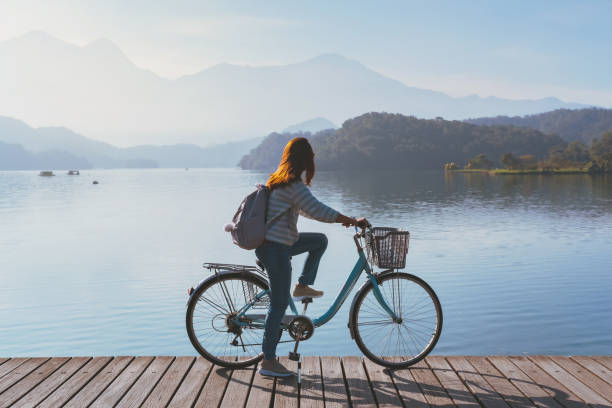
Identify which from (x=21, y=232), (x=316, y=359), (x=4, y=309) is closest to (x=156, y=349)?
(x=4, y=309)

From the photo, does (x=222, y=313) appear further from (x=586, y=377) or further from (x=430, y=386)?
(x=586, y=377)

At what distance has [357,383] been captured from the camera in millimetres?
4402

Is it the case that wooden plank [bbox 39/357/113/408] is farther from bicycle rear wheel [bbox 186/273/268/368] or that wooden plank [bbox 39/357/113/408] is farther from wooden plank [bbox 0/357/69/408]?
bicycle rear wheel [bbox 186/273/268/368]

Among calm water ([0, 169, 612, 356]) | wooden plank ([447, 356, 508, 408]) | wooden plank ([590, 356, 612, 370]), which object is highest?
wooden plank ([447, 356, 508, 408])

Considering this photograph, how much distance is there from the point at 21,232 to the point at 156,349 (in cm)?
1981

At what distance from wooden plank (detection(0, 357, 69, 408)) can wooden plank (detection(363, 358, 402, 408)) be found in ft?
8.46

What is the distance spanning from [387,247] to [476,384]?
1233 mm

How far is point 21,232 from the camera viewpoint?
27.0m

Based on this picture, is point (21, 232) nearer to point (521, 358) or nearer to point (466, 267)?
point (466, 267)

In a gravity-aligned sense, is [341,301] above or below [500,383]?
above

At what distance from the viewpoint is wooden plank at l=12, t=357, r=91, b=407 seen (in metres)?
4.09

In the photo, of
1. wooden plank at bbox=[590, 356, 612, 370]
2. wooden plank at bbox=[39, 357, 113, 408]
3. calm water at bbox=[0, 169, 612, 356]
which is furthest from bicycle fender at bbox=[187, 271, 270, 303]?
calm water at bbox=[0, 169, 612, 356]

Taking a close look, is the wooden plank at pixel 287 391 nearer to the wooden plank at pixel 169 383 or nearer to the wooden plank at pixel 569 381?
the wooden plank at pixel 169 383

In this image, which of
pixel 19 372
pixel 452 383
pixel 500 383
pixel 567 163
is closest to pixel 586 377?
pixel 500 383
